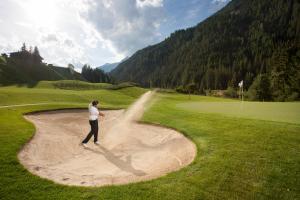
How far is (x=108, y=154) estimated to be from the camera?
12680mm

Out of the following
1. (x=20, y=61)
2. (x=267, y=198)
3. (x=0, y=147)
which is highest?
(x=20, y=61)

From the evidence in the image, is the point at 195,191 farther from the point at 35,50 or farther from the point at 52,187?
the point at 35,50

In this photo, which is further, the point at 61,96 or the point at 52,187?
the point at 61,96

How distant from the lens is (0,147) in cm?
1125

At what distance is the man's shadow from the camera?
33.4ft

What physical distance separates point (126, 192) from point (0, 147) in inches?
285

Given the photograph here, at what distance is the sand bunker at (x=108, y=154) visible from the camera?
31.4 ft

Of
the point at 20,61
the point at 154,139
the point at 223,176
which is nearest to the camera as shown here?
the point at 223,176

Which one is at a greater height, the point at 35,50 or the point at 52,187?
the point at 35,50

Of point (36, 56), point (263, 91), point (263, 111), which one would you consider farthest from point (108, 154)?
point (36, 56)

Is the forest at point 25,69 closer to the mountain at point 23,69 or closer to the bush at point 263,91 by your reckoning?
the mountain at point 23,69

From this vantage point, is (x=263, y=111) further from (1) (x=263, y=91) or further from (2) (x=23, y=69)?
(2) (x=23, y=69)

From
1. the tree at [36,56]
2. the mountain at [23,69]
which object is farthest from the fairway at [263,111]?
the tree at [36,56]

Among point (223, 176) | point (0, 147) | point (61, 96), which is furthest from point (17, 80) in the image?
point (223, 176)
